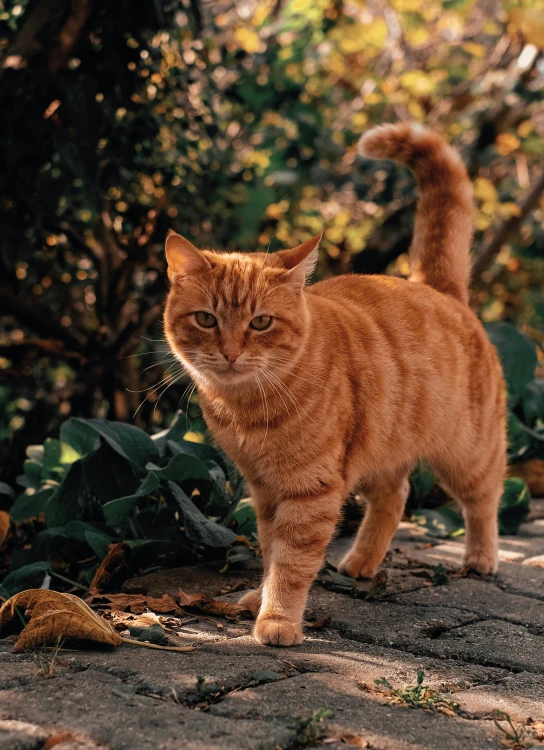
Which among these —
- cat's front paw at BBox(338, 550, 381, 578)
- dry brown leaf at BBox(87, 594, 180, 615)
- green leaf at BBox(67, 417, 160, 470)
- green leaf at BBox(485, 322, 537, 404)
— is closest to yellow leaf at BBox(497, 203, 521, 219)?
green leaf at BBox(485, 322, 537, 404)

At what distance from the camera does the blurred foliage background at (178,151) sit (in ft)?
11.9

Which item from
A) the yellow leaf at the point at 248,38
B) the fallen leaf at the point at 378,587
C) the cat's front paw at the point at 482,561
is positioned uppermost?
the yellow leaf at the point at 248,38

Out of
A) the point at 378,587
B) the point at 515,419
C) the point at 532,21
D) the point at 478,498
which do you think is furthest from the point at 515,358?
the point at 378,587

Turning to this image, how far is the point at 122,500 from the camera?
2.67 metres

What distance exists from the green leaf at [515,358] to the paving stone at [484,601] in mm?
1860

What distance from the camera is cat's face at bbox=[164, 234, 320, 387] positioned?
8.46 ft

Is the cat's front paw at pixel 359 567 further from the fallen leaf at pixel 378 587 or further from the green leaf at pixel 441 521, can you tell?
the green leaf at pixel 441 521

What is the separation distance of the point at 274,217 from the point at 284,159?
55 centimetres

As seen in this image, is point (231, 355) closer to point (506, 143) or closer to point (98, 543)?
point (98, 543)

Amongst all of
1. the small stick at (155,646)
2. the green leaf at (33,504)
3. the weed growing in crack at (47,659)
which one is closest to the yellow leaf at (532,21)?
the green leaf at (33,504)

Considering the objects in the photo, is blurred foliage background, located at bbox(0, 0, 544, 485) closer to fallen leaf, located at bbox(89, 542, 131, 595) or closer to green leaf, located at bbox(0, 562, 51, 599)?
fallen leaf, located at bbox(89, 542, 131, 595)

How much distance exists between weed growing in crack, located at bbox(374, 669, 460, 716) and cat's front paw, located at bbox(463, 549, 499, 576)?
51.6 inches

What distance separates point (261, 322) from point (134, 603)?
3.04 feet

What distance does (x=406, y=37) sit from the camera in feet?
19.6
